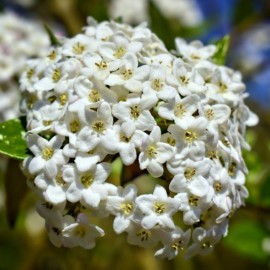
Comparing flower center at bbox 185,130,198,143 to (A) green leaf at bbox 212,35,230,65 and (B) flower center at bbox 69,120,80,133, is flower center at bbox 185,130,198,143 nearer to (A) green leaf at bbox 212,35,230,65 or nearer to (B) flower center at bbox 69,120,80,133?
(B) flower center at bbox 69,120,80,133

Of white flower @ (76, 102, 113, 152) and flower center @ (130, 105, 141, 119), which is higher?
flower center @ (130, 105, 141, 119)

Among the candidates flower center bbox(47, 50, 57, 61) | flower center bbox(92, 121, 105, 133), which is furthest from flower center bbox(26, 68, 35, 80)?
flower center bbox(92, 121, 105, 133)

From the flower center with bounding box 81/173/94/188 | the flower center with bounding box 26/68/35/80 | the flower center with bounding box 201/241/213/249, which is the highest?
the flower center with bounding box 26/68/35/80

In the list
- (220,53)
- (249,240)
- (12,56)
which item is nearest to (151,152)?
(220,53)

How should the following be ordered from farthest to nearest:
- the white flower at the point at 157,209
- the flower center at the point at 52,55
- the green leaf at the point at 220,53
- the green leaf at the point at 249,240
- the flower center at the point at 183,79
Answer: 1. the green leaf at the point at 249,240
2. the green leaf at the point at 220,53
3. the flower center at the point at 52,55
4. the flower center at the point at 183,79
5. the white flower at the point at 157,209

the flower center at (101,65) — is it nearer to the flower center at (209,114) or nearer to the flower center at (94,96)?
the flower center at (94,96)

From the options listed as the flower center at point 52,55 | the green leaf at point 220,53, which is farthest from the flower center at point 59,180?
the green leaf at point 220,53
